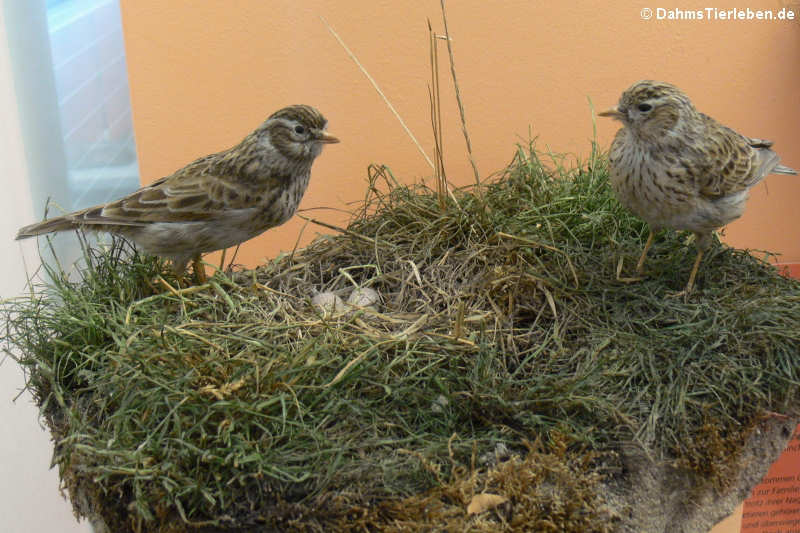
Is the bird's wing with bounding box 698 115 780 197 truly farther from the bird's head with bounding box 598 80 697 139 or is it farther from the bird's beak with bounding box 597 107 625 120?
the bird's beak with bounding box 597 107 625 120

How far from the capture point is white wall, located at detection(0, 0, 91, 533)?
114 inches

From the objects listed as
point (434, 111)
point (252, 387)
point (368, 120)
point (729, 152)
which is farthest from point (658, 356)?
point (368, 120)

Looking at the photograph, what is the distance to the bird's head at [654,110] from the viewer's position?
7.80 ft

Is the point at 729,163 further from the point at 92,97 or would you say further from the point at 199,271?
the point at 92,97

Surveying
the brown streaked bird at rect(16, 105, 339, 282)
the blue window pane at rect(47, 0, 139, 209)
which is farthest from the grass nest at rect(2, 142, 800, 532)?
the blue window pane at rect(47, 0, 139, 209)

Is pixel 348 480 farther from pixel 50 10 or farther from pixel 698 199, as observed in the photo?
pixel 50 10

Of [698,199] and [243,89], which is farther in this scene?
[243,89]

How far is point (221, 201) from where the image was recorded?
2.49m

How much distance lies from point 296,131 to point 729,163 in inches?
60.6

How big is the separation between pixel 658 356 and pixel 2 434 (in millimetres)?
2673

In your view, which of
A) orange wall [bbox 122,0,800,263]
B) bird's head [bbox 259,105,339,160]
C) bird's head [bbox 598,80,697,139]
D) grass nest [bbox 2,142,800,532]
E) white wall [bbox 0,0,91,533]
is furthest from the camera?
orange wall [bbox 122,0,800,263]

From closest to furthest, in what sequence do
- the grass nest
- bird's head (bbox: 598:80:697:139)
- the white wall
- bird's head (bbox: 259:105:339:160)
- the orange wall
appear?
the grass nest → bird's head (bbox: 598:80:697:139) → bird's head (bbox: 259:105:339:160) → the white wall → the orange wall

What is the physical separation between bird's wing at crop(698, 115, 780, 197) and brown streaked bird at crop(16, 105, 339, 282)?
1312mm

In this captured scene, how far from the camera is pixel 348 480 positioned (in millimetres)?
1716
